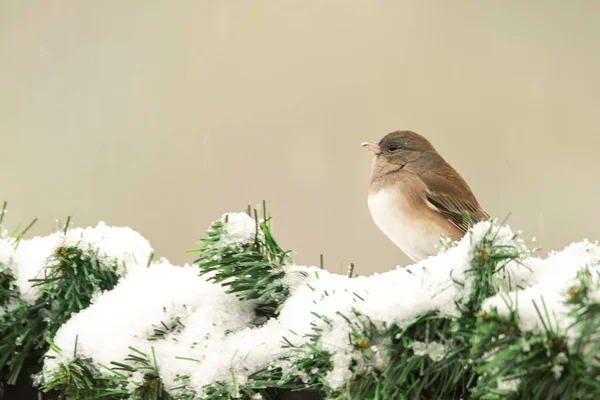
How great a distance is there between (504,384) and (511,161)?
103 inches

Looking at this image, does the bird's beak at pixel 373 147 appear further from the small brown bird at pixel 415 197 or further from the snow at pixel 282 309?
the snow at pixel 282 309

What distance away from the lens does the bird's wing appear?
4.76 feet

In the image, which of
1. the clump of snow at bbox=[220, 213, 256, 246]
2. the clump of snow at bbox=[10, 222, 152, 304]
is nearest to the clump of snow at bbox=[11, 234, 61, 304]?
the clump of snow at bbox=[10, 222, 152, 304]

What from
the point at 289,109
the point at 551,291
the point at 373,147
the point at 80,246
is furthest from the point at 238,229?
the point at 289,109

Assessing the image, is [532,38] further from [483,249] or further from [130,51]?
[483,249]

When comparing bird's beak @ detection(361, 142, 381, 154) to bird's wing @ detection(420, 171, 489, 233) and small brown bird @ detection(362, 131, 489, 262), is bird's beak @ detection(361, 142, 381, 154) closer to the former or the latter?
small brown bird @ detection(362, 131, 489, 262)

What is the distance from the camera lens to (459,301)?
510 mm

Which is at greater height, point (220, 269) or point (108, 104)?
point (108, 104)

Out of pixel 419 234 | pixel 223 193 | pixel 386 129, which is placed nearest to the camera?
pixel 419 234

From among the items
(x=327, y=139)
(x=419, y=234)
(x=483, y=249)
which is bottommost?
(x=483, y=249)

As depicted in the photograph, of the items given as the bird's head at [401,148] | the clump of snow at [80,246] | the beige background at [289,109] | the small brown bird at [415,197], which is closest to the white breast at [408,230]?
the small brown bird at [415,197]

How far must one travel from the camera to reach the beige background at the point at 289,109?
9.12ft

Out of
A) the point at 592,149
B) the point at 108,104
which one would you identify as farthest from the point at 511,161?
the point at 108,104

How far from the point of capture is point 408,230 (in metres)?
1.41
